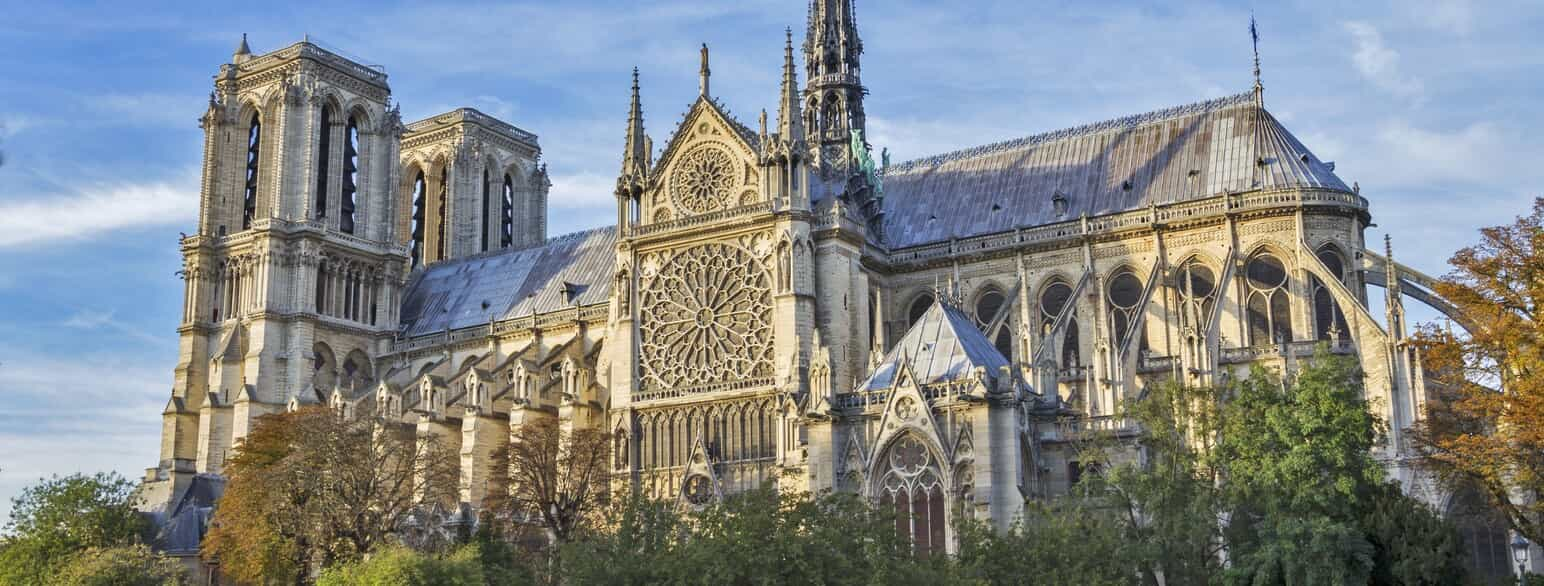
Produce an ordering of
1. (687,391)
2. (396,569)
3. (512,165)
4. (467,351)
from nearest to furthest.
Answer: (396,569) < (687,391) < (467,351) < (512,165)

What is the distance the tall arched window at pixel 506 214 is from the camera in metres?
82.4

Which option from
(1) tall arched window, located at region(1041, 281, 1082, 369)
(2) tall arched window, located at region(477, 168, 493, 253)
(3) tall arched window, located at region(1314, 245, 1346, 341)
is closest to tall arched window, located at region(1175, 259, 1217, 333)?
(3) tall arched window, located at region(1314, 245, 1346, 341)

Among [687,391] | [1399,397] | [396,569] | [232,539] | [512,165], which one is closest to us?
[396,569]

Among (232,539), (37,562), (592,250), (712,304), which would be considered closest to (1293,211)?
(712,304)

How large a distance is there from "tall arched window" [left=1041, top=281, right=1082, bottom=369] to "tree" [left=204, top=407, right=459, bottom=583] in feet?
65.5

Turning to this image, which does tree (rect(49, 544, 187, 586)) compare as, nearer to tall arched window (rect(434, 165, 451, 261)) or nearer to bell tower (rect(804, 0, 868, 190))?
bell tower (rect(804, 0, 868, 190))

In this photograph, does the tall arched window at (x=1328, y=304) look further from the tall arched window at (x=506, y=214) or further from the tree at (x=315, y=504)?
the tall arched window at (x=506, y=214)

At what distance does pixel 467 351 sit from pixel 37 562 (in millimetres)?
18890

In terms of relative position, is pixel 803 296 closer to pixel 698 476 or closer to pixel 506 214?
pixel 698 476

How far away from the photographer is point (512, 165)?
3302 inches

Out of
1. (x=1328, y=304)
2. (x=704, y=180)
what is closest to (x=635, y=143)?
(x=704, y=180)

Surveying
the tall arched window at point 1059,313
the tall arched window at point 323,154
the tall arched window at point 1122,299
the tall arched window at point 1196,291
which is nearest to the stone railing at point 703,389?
the tall arched window at point 1059,313

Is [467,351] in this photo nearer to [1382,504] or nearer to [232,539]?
[232,539]

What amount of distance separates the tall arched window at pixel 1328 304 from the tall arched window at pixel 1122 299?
5.51m
